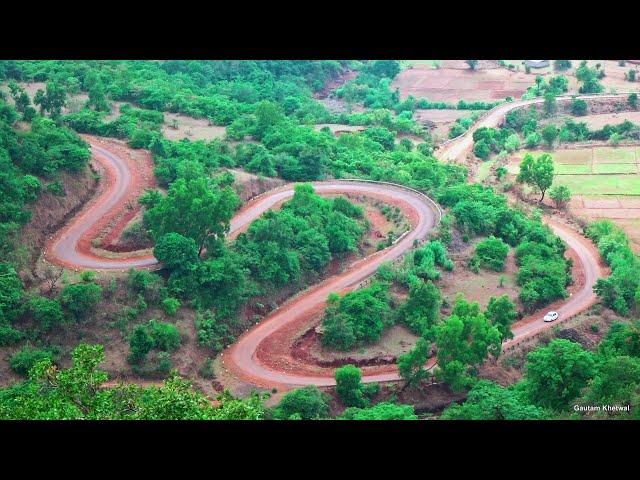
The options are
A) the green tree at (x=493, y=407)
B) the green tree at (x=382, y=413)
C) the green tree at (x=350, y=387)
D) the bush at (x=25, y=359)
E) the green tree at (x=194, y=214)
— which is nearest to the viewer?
the green tree at (x=493, y=407)

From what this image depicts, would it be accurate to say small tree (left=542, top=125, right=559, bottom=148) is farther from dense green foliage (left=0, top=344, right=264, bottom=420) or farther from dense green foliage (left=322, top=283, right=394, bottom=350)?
dense green foliage (left=0, top=344, right=264, bottom=420)

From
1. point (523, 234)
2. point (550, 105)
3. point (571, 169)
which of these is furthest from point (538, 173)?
point (550, 105)

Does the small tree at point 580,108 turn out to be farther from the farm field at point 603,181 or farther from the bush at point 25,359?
the bush at point 25,359

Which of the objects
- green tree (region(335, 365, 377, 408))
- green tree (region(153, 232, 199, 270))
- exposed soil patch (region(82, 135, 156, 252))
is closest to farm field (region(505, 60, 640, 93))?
exposed soil patch (region(82, 135, 156, 252))

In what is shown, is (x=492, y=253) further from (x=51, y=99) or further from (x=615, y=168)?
(x=51, y=99)

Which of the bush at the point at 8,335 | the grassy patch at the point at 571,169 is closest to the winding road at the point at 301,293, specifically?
the bush at the point at 8,335
